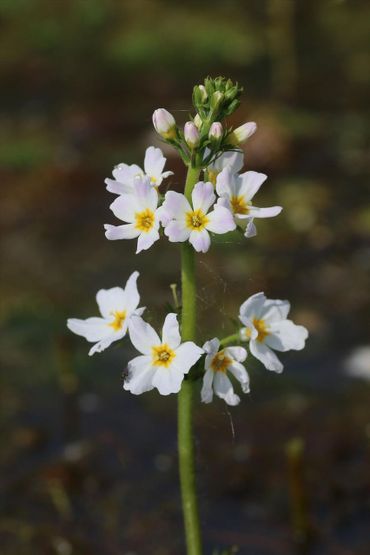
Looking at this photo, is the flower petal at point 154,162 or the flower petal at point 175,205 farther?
the flower petal at point 154,162

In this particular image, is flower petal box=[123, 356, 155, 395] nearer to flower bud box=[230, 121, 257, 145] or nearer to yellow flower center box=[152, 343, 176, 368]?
yellow flower center box=[152, 343, 176, 368]

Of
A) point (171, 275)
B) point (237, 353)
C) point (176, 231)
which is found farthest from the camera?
point (171, 275)

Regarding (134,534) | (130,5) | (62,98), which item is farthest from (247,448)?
(130,5)

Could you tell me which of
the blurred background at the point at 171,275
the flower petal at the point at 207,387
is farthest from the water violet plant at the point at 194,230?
the blurred background at the point at 171,275

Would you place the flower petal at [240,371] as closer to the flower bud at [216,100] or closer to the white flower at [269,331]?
the white flower at [269,331]

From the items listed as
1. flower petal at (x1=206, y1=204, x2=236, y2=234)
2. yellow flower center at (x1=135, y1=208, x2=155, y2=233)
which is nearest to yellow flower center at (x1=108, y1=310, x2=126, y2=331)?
yellow flower center at (x1=135, y1=208, x2=155, y2=233)

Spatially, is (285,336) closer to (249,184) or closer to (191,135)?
(249,184)

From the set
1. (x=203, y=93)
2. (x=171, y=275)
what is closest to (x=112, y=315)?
(x=203, y=93)

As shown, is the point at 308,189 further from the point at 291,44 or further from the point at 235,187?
the point at 235,187

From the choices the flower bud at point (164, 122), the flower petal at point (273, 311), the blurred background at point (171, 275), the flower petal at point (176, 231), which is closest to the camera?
the flower petal at point (176, 231)
